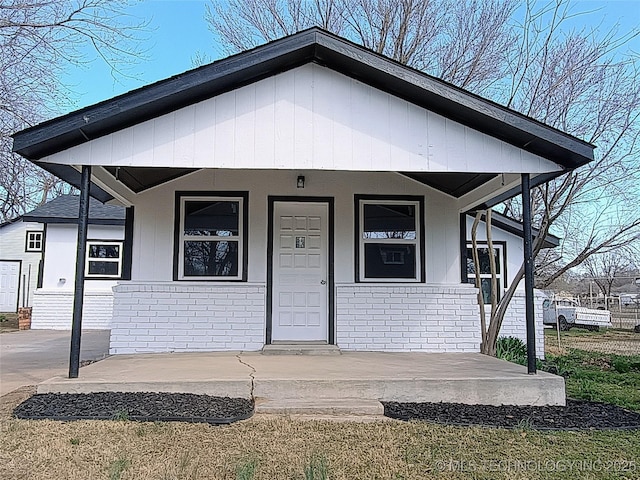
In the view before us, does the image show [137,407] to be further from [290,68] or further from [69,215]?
[69,215]

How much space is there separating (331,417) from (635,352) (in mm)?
10663

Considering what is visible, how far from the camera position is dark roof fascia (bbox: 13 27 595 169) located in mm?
5207

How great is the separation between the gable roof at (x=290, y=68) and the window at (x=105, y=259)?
919 cm

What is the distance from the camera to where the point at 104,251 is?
14.6 metres

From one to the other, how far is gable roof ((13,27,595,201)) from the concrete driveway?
112 inches

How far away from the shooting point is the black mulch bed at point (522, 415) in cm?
470

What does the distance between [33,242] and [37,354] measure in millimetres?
13585

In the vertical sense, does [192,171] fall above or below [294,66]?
below

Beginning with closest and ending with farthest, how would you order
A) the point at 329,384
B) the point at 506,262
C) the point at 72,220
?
1. the point at 329,384
2. the point at 506,262
3. the point at 72,220

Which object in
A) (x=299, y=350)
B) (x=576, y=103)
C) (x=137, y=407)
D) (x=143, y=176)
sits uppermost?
(x=576, y=103)

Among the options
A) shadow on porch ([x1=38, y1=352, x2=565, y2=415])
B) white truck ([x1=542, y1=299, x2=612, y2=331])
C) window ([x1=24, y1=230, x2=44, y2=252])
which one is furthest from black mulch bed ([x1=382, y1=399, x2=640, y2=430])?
window ([x1=24, y1=230, x2=44, y2=252])

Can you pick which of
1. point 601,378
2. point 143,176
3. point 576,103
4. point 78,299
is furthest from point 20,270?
point 601,378

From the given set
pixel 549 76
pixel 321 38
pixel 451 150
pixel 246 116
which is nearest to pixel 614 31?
pixel 549 76

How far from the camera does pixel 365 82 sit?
Answer: 5.77m
